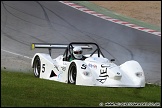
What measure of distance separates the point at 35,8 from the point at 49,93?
1727cm

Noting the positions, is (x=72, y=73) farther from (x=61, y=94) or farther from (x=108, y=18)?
(x=108, y=18)

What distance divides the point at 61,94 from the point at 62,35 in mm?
12040

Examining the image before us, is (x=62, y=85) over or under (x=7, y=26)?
under

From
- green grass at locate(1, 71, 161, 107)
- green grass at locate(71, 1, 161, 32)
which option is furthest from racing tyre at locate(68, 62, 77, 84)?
green grass at locate(71, 1, 161, 32)

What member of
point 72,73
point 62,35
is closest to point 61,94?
point 72,73

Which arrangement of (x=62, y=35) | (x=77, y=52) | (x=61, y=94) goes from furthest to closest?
1. (x=62, y=35)
2. (x=77, y=52)
3. (x=61, y=94)

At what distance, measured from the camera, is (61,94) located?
44.8ft

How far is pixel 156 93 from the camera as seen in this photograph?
570 inches

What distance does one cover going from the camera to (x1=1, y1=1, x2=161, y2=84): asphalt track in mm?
21312

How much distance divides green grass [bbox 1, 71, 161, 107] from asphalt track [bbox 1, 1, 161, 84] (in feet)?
11.1

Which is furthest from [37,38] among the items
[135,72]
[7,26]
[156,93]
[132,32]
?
[156,93]

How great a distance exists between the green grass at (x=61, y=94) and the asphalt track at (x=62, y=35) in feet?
11.1

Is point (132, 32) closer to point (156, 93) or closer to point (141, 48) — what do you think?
point (141, 48)

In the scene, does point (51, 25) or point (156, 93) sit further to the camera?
point (51, 25)
